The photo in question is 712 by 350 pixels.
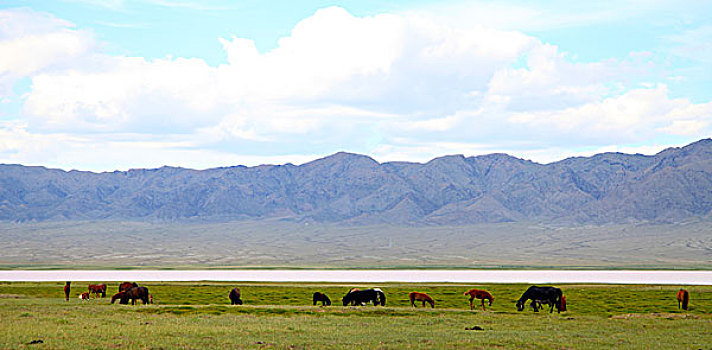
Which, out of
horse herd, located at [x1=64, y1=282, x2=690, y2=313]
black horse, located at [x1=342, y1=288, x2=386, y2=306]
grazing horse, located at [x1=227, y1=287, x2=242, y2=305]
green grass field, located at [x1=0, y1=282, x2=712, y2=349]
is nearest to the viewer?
green grass field, located at [x1=0, y1=282, x2=712, y2=349]

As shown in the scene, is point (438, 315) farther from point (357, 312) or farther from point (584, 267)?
point (584, 267)

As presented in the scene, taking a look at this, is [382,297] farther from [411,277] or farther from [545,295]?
[411,277]

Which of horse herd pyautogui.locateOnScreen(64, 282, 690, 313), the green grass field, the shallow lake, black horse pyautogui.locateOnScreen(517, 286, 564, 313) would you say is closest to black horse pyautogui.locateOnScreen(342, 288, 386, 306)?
horse herd pyautogui.locateOnScreen(64, 282, 690, 313)

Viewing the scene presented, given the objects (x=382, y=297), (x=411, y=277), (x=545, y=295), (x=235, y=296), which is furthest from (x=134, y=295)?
(x=411, y=277)

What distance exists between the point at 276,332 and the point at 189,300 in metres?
24.0

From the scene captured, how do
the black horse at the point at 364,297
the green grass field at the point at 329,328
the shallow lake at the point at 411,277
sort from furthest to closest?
1. the shallow lake at the point at 411,277
2. the black horse at the point at 364,297
3. the green grass field at the point at 329,328

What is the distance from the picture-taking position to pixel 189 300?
51594 millimetres

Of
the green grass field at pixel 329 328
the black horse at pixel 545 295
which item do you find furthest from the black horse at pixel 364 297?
the black horse at pixel 545 295

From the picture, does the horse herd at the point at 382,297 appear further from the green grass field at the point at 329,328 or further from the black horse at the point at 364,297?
the green grass field at the point at 329,328

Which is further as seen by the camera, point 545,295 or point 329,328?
point 545,295

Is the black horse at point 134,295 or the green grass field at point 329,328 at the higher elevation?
the black horse at point 134,295

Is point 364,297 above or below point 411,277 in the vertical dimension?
above

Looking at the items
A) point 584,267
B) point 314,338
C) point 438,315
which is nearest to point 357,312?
point 438,315

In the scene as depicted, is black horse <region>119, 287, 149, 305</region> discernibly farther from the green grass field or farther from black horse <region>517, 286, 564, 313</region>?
black horse <region>517, 286, 564, 313</region>
